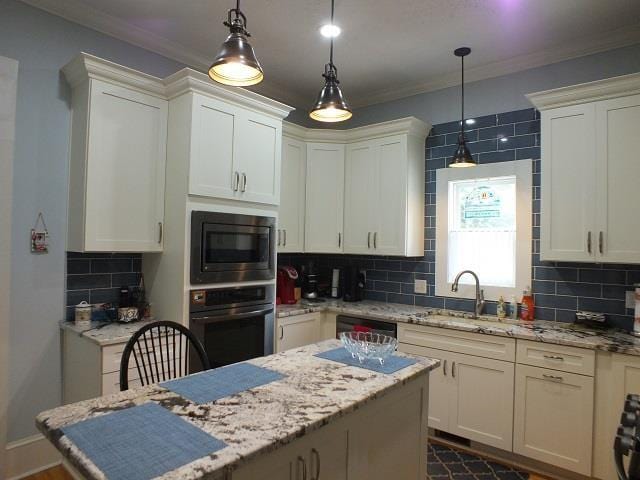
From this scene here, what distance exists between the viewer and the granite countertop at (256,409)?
3.26 feet

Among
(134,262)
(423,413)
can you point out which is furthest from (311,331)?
(423,413)

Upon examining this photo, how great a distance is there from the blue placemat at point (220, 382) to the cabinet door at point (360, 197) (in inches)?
86.8

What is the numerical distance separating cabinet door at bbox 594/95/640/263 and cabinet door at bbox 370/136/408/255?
4.55ft

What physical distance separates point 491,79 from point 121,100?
282cm

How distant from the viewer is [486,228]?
3.38 meters

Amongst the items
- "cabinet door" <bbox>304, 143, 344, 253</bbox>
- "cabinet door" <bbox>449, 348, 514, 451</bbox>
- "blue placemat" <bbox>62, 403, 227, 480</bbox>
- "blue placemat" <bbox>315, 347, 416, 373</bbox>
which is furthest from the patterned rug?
"blue placemat" <bbox>62, 403, 227, 480</bbox>

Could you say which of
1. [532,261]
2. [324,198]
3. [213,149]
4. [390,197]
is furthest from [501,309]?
[213,149]

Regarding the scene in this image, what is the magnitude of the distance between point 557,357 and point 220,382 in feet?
6.77

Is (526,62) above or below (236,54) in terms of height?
above

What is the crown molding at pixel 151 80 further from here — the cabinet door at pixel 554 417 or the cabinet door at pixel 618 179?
the cabinet door at pixel 554 417

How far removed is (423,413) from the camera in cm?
180

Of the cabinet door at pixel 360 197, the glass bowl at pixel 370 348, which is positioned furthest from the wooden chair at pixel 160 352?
the cabinet door at pixel 360 197

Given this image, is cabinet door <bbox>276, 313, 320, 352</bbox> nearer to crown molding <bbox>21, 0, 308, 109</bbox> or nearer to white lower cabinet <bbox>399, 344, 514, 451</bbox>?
white lower cabinet <bbox>399, 344, 514, 451</bbox>

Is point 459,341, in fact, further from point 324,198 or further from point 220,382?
point 220,382
